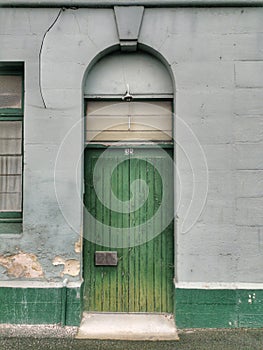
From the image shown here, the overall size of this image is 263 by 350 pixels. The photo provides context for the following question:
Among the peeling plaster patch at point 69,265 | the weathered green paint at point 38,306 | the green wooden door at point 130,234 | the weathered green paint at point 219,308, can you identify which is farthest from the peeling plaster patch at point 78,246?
the weathered green paint at point 219,308

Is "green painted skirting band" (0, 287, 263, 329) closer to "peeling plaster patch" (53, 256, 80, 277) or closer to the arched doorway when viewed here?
"peeling plaster patch" (53, 256, 80, 277)

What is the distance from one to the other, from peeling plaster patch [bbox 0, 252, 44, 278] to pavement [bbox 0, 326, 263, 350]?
0.72 m

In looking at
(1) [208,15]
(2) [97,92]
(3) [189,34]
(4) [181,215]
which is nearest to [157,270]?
(4) [181,215]

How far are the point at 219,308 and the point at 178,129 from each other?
2512 mm

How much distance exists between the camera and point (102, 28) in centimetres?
507

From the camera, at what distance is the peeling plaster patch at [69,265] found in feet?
16.0

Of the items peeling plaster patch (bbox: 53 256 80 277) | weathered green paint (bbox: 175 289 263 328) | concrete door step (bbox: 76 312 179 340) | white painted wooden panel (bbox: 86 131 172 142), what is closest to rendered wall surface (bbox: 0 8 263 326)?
peeling plaster patch (bbox: 53 256 80 277)

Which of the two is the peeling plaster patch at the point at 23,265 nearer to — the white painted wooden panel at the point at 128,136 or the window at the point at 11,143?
the window at the point at 11,143

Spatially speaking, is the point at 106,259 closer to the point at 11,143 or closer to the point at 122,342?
the point at 122,342

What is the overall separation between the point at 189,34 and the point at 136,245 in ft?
10.3

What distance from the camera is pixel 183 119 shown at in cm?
496

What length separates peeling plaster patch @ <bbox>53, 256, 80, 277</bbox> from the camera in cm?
489

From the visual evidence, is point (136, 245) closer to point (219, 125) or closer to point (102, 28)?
point (219, 125)

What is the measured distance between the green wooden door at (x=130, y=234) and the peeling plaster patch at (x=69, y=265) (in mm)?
299
